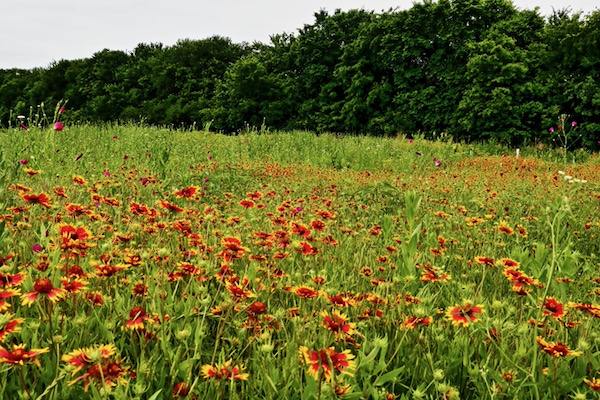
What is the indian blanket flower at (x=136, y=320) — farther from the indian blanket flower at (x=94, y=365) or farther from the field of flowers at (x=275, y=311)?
the indian blanket flower at (x=94, y=365)

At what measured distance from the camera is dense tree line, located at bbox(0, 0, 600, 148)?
17812 millimetres

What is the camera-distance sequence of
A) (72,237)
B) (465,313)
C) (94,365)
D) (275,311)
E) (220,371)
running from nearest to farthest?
(94,365), (220,371), (465,313), (72,237), (275,311)

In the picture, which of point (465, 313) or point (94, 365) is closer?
point (94, 365)

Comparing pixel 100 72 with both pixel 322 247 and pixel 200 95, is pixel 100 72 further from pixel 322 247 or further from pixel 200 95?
pixel 322 247

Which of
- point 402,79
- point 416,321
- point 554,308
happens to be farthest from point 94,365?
point 402,79

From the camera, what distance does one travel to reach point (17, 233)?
82.4 inches

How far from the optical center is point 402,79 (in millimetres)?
21516

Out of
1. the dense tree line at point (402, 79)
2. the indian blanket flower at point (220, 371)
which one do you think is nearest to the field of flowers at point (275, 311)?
the indian blanket flower at point (220, 371)

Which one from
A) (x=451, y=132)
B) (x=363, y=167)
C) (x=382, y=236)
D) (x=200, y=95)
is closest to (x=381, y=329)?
(x=382, y=236)

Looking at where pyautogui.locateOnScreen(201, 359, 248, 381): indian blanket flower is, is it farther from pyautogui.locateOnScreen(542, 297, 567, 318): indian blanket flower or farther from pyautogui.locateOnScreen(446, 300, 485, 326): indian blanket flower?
pyautogui.locateOnScreen(542, 297, 567, 318): indian blanket flower

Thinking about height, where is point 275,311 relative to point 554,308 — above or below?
below

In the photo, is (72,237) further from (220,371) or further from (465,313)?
(465,313)

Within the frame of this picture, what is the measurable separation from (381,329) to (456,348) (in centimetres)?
29

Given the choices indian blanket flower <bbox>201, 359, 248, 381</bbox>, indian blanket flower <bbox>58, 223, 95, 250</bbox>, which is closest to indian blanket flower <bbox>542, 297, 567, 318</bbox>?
indian blanket flower <bbox>201, 359, 248, 381</bbox>
